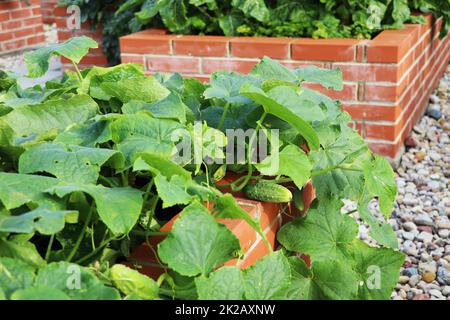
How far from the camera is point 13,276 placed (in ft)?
2.72

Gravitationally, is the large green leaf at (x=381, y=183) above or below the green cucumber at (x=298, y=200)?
above

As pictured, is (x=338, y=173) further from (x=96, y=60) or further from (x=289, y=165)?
(x=96, y=60)

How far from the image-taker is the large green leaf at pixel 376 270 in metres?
1.16

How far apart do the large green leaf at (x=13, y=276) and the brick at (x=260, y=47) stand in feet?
7.65

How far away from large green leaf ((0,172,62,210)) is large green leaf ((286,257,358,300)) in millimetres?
445

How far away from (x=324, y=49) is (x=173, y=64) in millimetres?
803

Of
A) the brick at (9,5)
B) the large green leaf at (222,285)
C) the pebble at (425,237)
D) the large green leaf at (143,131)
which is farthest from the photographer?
the brick at (9,5)

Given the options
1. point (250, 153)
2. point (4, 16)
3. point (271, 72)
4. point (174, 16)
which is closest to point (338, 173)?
point (250, 153)

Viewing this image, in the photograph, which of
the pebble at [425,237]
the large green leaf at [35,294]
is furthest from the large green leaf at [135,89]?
the pebble at [425,237]

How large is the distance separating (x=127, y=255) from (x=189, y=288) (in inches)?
6.1

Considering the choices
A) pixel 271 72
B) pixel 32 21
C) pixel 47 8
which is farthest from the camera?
pixel 32 21

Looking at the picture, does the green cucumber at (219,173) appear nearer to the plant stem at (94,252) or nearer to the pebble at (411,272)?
the plant stem at (94,252)

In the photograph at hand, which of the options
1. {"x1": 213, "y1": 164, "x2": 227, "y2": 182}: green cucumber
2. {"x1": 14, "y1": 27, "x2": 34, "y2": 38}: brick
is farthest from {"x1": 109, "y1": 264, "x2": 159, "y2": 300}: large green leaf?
{"x1": 14, "y1": 27, "x2": 34, "y2": 38}: brick

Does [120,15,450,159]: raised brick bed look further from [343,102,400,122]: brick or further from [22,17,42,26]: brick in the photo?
[22,17,42,26]: brick
